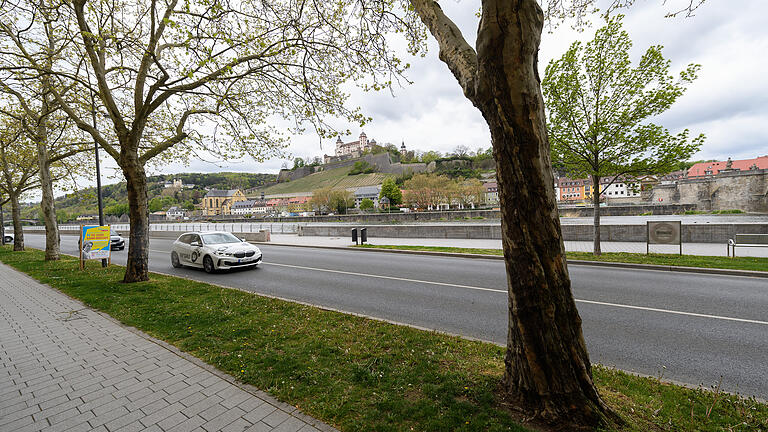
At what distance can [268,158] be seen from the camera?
10117mm

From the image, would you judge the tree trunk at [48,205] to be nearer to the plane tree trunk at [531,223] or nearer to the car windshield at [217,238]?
the car windshield at [217,238]

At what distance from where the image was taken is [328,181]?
138 meters

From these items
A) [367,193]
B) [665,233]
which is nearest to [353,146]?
[367,193]

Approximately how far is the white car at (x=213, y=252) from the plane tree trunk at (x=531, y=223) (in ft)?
35.7

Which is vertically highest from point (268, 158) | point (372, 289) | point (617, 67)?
point (617, 67)

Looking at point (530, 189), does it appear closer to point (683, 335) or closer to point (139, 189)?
point (683, 335)

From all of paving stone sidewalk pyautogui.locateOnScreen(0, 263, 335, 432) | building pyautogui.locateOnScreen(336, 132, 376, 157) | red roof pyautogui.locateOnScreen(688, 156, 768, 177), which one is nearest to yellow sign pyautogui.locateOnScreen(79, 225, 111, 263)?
paving stone sidewalk pyautogui.locateOnScreen(0, 263, 335, 432)

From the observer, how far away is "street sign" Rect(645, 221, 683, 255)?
1134cm

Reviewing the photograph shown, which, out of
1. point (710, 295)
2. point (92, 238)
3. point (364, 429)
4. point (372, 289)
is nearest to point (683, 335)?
point (710, 295)

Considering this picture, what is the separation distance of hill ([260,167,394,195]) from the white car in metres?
104

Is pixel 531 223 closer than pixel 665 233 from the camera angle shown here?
Yes

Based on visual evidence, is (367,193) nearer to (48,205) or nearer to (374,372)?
(48,205)

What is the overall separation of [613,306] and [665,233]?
789 centimetres

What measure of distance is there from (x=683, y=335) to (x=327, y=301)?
624 cm
